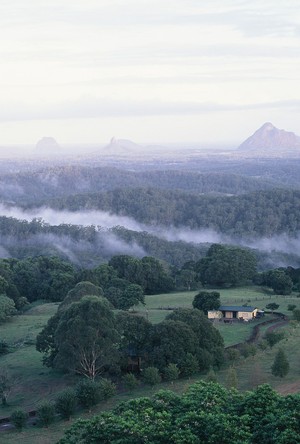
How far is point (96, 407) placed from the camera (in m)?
33.8

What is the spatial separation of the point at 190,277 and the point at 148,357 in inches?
1249

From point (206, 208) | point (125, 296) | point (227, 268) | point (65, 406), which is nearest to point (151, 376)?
point (65, 406)

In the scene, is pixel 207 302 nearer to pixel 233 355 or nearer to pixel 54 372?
pixel 233 355

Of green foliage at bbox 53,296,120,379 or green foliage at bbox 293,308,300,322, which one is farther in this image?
green foliage at bbox 293,308,300,322

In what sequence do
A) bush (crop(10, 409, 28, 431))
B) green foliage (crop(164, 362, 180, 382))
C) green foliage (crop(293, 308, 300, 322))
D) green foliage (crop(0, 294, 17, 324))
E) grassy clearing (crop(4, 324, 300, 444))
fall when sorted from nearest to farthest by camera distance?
grassy clearing (crop(4, 324, 300, 444)) → bush (crop(10, 409, 28, 431)) → green foliage (crop(164, 362, 180, 382)) → green foliage (crop(293, 308, 300, 322)) → green foliage (crop(0, 294, 17, 324))

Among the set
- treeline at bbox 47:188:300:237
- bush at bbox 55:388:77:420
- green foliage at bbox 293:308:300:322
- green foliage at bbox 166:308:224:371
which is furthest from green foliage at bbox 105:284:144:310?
treeline at bbox 47:188:300:237

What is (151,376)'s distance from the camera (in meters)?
36.1

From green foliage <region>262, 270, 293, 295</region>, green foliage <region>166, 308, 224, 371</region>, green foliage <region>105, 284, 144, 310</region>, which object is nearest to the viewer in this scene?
green foliage <region>166, 308, 224, 371</region>

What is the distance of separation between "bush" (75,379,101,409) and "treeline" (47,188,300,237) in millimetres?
101141

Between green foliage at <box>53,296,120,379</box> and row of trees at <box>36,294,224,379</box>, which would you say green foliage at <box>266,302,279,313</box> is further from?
green foliage at <box>53,296,120,379</box>

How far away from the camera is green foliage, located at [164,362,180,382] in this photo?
120 feet

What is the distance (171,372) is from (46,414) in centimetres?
798

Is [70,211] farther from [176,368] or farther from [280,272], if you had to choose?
[176,368]

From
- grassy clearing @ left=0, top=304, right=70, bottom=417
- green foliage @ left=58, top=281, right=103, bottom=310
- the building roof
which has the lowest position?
grassy clearing @ left=0, top=304, right=70, bottom=417
